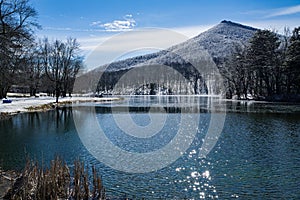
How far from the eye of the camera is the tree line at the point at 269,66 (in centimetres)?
5530

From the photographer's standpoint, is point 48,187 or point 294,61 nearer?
point 48,187

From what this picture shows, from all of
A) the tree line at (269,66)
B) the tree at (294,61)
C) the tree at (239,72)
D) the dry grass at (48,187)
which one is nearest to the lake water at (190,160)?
the dry grass at (48,187)

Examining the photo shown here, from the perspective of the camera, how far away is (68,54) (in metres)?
73.4

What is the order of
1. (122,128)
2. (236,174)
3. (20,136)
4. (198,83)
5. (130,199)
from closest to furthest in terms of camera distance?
1. (130,199)
2. (236,174)
3. (20,136)
4. (122,128)
5. (198,83)

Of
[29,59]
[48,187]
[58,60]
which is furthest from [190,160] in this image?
[58,60]

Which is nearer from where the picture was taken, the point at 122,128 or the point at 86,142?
the point at 86,142

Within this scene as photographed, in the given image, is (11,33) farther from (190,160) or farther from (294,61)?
(294,61)

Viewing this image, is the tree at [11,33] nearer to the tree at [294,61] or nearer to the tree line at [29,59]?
the tree line at [29,59]

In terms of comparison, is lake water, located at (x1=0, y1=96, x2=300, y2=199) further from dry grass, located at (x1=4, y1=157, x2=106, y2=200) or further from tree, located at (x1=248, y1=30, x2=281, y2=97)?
tree, located at (x1=248, y1=30, x2=281, y2=97)

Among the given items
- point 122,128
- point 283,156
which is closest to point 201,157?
point 283,156

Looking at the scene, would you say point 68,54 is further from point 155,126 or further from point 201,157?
point 201,157

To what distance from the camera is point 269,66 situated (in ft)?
197

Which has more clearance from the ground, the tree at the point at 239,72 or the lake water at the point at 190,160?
the tree at the point at 239,72

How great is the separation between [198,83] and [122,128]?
163 metres
